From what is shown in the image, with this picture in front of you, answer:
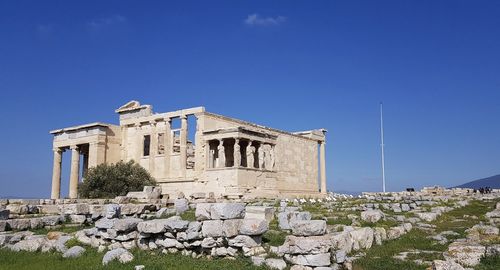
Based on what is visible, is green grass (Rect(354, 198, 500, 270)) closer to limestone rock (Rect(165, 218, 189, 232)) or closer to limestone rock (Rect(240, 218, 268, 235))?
limestone rock (Rect(240, 218, 268, 235))

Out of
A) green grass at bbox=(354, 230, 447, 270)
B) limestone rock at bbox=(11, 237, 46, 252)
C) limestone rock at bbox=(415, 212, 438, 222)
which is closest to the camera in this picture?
green grass at bbox=(354, 230, 447, 270)

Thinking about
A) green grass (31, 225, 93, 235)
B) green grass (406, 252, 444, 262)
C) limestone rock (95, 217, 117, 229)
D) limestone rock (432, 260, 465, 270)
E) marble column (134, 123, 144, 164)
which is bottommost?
green grass (406, 252, 444, 262)

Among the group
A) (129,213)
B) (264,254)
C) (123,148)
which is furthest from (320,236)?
(123,148)

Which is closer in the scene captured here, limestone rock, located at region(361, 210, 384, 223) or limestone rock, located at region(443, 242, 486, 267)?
limestone rock, located at region(443, 242, 486, 267)

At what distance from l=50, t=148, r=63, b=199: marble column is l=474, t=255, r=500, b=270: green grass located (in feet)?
129

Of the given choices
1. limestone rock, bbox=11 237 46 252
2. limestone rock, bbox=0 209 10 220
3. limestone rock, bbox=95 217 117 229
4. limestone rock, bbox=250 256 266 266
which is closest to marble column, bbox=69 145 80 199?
limestone rock, bbox=0 209 10 220

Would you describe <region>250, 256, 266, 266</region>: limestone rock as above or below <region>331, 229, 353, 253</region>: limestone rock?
below

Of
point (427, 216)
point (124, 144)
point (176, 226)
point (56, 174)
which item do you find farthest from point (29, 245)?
point (56, 174)

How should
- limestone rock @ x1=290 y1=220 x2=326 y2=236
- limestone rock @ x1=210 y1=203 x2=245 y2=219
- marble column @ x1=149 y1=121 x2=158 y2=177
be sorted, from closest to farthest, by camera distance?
limestone rock @ x1=290 y1=220 x2=326 y2=236
limestone rock @ x1=210 y1=203 x2=245 y2=219
marble column @ x1=149 y1=121 x2=158 y2=177

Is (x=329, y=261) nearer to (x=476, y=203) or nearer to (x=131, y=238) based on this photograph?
(x=131, y=238)

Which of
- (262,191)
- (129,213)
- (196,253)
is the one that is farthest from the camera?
(262,191)

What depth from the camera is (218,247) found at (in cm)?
973

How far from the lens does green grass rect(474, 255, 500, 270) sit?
8.39 meters

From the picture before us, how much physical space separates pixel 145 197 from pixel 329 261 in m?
17.7
